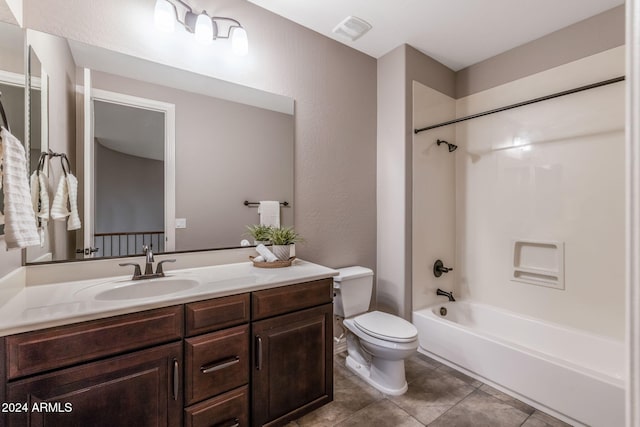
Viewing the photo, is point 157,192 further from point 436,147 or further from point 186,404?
point 436,147

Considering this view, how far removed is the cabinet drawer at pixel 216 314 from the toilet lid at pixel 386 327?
34.8 inches

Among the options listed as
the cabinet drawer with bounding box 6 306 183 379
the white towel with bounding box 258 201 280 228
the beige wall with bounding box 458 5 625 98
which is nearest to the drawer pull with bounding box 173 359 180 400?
the cabinet drawer with bounding box 6 306 183 379

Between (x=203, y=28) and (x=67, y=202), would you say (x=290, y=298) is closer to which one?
(x=67, y=202)

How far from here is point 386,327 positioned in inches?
74.3

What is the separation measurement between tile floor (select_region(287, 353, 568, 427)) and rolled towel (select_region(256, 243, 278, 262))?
903 mm

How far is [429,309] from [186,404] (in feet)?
6.47

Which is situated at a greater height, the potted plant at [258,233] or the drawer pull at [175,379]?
the potted plant at [258,233]

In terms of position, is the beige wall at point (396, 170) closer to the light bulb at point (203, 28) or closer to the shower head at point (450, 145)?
the shower head at point (450, 145)

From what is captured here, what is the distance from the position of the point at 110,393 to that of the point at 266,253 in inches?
37.5

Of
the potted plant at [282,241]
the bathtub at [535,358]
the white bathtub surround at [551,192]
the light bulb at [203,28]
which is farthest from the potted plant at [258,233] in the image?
the white bathtub surround at [551,192]

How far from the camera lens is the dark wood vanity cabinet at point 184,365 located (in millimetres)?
941

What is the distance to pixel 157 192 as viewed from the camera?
165 cm

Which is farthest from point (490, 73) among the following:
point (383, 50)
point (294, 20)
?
point (294, 20)

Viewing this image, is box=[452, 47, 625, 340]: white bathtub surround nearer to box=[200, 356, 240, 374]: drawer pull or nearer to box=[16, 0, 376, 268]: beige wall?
box=[16, 0, 376, 268]: beige wall
